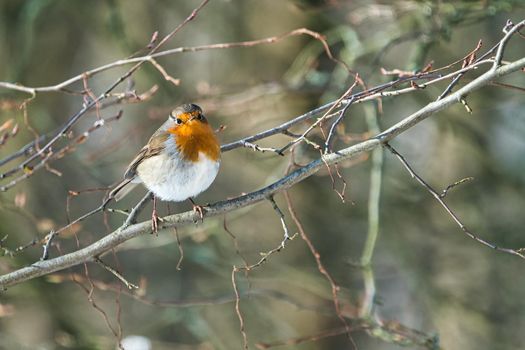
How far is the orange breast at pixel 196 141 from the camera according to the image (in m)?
3.42

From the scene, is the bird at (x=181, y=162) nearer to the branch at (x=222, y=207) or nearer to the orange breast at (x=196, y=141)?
the orange breast at (x=196, y=141)

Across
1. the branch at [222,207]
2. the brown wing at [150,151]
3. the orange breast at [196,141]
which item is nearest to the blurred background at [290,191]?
the brown wing at [150,151]

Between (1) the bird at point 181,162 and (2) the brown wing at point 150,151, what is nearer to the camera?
(1) the bird at point 181,162

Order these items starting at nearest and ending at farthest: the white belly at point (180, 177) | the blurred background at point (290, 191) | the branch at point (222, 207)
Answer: the branch at point (222, 207), the white belly at point (180, 177), the blurred background at point (290, 191)

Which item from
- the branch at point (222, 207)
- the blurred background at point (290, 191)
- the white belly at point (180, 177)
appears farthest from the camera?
the blurred background at point (290, 191)

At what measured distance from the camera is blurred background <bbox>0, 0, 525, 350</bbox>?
16.1 feet

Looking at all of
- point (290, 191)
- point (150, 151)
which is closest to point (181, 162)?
point (150, 151)

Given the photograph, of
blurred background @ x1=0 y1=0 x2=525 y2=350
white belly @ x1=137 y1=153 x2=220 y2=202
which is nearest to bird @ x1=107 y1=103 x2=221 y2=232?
white belly @ x1=137 y1=153 x2=220 y2=202

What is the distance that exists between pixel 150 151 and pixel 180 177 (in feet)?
0.89

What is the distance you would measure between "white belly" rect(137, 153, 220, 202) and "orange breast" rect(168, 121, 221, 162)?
0.03 meters

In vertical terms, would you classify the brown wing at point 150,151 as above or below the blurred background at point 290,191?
below

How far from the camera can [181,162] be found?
11.4 ft

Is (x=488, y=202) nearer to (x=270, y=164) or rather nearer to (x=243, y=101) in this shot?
(x=270, y=164)

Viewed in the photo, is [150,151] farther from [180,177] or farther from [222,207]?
[222,207]
